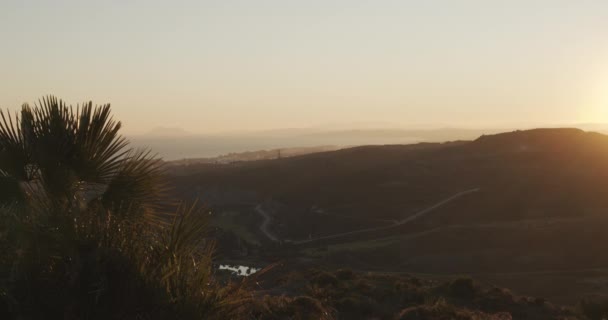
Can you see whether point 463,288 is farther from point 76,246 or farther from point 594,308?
point 76,246

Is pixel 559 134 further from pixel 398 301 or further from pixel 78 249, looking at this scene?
pixel 78 249

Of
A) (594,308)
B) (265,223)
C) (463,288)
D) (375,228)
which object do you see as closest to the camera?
(594,308)

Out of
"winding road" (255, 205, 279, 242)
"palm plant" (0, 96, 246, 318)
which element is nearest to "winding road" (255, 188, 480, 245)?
"winding road" (255, 205, 279, 242)

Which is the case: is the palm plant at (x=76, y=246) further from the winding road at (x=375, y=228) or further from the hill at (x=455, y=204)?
the winding road at (x=375, y=228)

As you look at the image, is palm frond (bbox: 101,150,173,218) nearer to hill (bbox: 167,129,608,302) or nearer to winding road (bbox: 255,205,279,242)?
hill (bbox: 167,129,608,302)

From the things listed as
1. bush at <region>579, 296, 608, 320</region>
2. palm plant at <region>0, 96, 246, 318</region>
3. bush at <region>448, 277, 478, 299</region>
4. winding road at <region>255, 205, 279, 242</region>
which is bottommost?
winding road at <region>255, 205, 279, 242</region>

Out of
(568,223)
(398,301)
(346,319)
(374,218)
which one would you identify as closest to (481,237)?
(568,223)

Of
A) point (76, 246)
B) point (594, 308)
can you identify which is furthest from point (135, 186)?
point (594, 308)

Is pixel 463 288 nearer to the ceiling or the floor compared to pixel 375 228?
nearer to the ceiling
